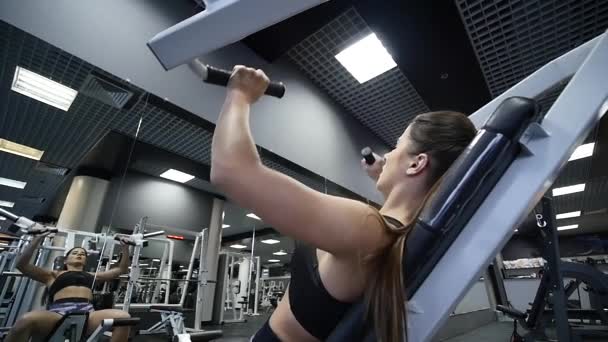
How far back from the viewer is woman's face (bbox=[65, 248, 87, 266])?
4.40ft

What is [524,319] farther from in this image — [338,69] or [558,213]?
[558,213]

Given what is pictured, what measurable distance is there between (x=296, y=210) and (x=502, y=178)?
460 millimetres

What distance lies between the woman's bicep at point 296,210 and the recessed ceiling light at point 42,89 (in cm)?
145

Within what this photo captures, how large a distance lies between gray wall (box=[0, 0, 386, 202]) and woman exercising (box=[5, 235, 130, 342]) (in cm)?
89

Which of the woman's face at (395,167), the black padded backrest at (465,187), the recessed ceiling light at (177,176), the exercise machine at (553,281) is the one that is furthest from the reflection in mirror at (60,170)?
the exercise machine at (553,281)

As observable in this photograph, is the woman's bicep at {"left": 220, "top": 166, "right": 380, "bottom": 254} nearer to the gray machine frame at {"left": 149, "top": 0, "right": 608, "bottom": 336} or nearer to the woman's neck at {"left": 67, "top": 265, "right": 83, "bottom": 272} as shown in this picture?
the gray machine frame at {"left": 149, "top": 0, "right": 608, "bottom": 336}

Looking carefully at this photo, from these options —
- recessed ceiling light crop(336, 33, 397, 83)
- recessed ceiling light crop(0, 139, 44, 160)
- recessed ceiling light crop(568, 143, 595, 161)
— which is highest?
recessed ceiling light crop(568, 143, 595, 161)

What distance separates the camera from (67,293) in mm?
1514

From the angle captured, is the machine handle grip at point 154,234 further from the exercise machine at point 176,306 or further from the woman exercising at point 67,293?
the woman exercising at point 67,293

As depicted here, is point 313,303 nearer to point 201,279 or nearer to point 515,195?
point 515,195

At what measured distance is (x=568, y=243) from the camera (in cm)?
906

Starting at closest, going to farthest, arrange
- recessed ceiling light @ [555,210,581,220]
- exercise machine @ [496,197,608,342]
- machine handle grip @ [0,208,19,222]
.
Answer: machine handle grip @ [0,208,19,222] < exercise machine @ [496,197,608,342] < recessed ceiling light @ [555,210,581,220]

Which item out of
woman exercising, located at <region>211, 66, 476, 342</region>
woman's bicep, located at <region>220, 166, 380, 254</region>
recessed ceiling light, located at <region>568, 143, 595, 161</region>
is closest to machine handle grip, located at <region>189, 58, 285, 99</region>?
woman exercising, located at <region>211, 66, 476, 342</region>

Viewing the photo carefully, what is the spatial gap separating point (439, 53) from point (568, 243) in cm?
1051
